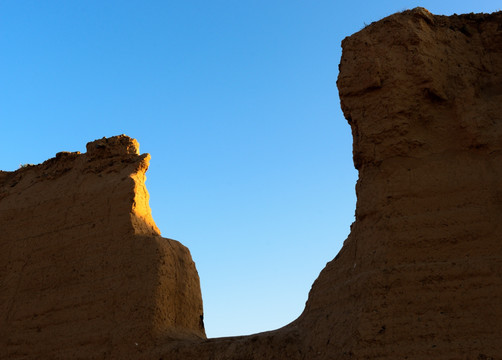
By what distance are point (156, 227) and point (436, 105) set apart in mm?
4678

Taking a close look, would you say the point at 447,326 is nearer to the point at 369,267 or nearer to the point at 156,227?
the point at 369,267

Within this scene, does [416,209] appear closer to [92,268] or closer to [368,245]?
[368,245]

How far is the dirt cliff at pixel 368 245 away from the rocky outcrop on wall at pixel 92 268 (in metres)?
0.02

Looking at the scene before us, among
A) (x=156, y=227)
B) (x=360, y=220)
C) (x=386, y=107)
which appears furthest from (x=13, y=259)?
(x=386, y=107)

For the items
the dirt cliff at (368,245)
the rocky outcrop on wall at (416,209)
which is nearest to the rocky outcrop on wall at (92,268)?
the dirt cliff at (368,245)

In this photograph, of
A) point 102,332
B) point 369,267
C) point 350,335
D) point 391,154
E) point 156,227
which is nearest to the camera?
point 350,335

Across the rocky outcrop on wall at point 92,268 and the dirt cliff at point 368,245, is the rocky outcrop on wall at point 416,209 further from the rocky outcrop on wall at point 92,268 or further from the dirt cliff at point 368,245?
the rocky outcrop on wall at point 92,268

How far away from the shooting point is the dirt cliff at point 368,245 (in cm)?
577

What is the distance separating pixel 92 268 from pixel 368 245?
4.19 m

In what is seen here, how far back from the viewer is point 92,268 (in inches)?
336

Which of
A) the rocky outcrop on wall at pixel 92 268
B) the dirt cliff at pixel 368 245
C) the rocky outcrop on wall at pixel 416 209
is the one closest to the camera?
the rocky outcrop on wall at pixel 416 209

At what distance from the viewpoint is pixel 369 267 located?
6.31 metres

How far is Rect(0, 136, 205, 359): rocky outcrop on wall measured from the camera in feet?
26.0

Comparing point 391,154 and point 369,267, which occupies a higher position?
point 391,154
